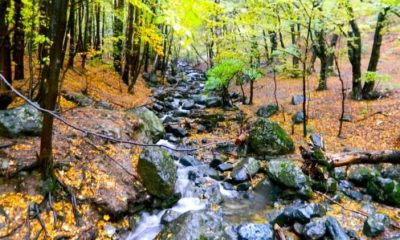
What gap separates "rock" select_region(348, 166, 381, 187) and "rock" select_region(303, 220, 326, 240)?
293 cm

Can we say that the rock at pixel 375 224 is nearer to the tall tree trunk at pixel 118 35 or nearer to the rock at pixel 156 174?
the rock at pixel 156 174

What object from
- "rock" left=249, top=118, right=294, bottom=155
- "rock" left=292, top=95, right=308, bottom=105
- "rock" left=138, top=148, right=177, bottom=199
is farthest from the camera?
"rock" left=292, top=95, right=308, bottom=105

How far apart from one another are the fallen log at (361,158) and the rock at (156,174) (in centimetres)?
481

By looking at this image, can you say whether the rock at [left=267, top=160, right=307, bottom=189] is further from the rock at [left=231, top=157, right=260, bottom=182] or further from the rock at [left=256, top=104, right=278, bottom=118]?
the rock at [left=256, top=104, right=278, bottom=118]

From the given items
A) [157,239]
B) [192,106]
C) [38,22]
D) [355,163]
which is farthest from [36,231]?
[192,106]

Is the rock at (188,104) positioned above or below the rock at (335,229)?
above

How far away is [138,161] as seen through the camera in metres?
8.25

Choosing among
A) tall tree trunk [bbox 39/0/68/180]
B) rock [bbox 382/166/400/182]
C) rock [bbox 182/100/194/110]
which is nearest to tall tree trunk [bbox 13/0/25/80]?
tall tree trunk [bbox 39/0/68/180]

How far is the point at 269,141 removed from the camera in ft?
37.4

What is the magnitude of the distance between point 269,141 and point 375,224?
4.90 m

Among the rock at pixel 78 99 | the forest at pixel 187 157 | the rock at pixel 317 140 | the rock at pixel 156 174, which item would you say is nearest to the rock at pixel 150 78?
the forest at pixel 187 157

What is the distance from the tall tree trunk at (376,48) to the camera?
531 inches

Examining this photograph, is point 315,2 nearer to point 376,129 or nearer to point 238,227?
point 376,129

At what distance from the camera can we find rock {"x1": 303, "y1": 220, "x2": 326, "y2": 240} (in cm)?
675
